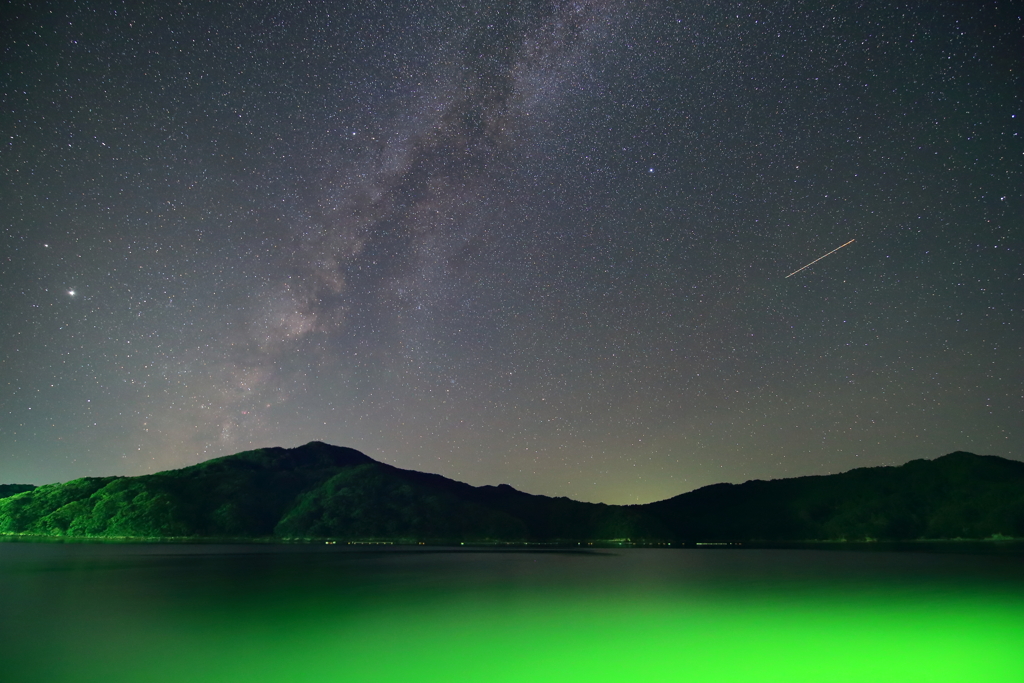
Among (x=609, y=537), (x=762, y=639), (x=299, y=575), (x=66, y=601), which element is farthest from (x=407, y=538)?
(x=762, y=639)

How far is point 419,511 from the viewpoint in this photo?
169 m

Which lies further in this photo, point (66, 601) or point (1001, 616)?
point (66, 601)

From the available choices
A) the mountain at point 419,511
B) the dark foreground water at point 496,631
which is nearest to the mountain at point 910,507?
the mountain at point 419,511

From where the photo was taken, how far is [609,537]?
613ft

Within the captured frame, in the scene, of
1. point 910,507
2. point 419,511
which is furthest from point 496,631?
point 910,507

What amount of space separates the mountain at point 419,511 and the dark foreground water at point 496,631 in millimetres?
131338

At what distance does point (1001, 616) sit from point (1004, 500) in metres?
176

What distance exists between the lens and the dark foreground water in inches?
491

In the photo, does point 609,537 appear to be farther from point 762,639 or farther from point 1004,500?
point 762,639

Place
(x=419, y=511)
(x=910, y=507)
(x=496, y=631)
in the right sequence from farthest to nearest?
(x=419, y=511)
(x=910, y=507)
(x=496, y=631)

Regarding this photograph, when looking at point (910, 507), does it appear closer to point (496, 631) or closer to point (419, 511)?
point (419, 511)

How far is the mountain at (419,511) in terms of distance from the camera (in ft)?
477

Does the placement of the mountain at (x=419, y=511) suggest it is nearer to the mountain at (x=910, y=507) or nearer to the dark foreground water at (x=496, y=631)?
the mountain at (x=910, y=507)

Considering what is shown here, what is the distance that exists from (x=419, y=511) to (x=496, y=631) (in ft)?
519
